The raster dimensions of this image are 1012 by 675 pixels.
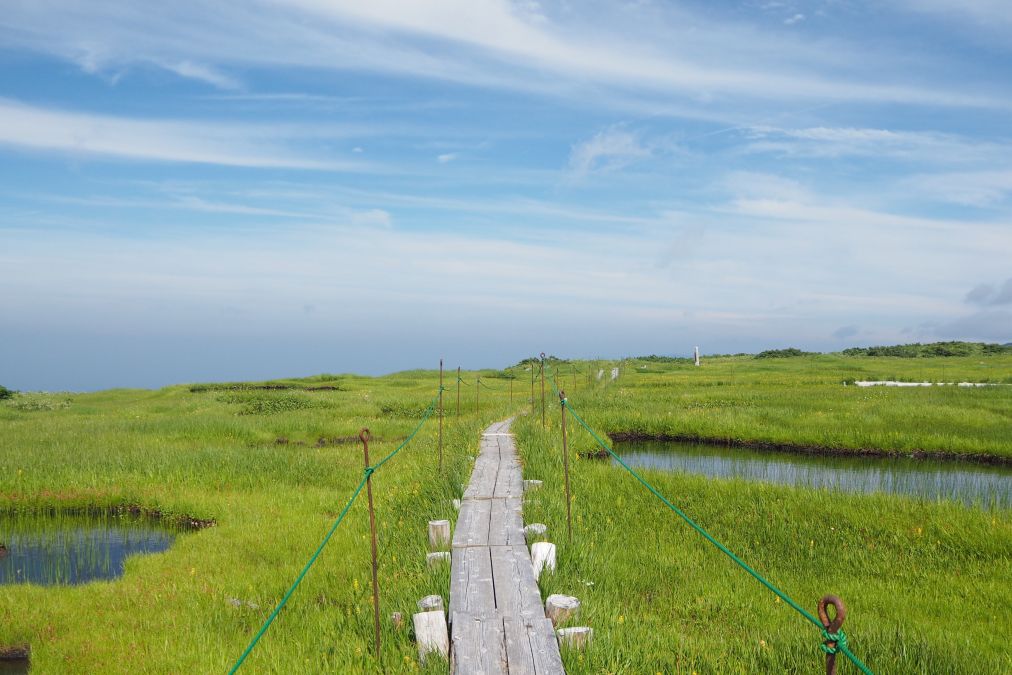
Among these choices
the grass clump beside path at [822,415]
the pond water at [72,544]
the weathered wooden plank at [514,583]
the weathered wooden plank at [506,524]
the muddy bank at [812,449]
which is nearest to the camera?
the weathered wooden plank at [514,583]

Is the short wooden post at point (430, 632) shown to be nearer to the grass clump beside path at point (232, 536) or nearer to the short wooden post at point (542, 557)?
the grass clump beside path at point (232, 536)

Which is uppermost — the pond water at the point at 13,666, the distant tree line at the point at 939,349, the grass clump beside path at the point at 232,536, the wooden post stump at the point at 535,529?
the distant tree line at the point at 939,349

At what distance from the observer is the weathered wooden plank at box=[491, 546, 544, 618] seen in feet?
22.0

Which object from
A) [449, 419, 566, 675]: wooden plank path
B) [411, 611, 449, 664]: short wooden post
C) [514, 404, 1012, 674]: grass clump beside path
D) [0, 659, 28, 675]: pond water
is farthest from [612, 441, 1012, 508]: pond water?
[0, 659, 28, 675]: pond water

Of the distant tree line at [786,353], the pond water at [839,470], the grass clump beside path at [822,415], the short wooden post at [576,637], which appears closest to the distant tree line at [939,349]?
the distant tree line at [786,353]

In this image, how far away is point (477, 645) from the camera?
6031 mm

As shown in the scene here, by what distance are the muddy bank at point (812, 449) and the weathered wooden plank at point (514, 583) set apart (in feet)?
43.7

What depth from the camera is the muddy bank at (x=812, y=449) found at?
708 inches

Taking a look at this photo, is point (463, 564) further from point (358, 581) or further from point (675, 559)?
point (675, 559)

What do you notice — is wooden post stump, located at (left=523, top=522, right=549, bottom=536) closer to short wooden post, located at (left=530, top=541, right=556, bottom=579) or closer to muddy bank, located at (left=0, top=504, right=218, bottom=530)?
short wooden post, located at (left=530, top=541, right=556, bottom=579)

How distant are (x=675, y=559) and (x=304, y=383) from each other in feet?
110

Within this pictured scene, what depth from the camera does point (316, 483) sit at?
15227 mm

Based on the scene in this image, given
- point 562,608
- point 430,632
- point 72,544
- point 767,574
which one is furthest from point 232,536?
point 767,574

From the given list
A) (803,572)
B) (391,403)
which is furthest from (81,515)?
(391,403)
